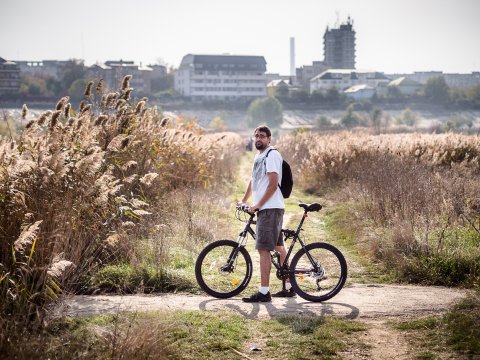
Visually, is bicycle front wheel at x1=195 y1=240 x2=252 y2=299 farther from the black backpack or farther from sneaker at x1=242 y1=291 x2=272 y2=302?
the black backpack

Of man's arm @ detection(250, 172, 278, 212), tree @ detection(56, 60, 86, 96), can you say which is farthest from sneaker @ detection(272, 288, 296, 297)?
tree @ detection(56, 60, 86, 96)

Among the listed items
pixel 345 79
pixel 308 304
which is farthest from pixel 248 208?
pixel 345 79

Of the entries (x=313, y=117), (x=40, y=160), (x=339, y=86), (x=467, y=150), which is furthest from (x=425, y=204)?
(x=339, y=86)

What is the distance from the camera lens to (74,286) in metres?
7.51

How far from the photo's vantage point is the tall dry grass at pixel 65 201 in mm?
6020

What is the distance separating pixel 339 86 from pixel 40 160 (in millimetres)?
154962

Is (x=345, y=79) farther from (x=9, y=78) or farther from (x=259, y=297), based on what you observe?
(x=259, y=297)

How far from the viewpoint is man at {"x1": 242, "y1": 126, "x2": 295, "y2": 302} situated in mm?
7426

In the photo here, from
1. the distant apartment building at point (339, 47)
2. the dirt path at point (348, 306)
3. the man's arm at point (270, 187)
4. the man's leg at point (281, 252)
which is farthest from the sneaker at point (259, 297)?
the distant apartment building at point (339, 47)

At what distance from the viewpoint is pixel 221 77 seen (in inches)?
5605

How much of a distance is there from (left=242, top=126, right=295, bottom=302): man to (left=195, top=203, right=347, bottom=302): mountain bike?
0.24m

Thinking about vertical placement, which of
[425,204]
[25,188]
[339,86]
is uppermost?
[339,86]

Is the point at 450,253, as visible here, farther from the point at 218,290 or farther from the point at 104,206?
the point at 104,206

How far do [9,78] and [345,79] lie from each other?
8094cm
